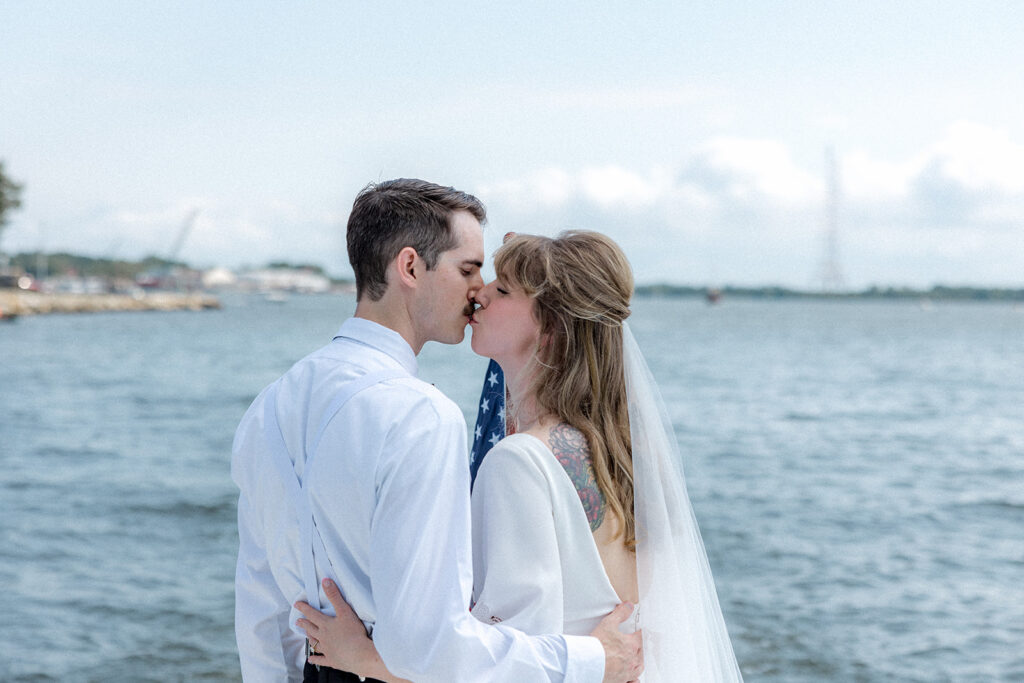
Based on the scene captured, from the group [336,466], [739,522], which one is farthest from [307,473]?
[739,522]

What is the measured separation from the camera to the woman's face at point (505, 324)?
8.75 ft

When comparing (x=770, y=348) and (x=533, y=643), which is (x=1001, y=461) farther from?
(x=770, y=348)

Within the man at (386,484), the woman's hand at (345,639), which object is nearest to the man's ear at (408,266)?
the man at (386,484)

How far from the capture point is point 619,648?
8.36ft

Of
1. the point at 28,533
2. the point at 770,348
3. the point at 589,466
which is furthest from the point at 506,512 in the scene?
the point at 770,348

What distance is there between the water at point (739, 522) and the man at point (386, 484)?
6316mm

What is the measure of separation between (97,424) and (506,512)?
81.1 ft

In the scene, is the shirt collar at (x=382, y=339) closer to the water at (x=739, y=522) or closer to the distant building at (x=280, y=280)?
the water at (x=739, y=522)

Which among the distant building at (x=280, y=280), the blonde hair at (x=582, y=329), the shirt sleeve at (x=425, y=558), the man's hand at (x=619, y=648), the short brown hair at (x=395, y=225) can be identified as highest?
the short brown hair at (x=395, y=225)

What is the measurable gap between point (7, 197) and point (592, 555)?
72.1 meters

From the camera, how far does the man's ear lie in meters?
2.27

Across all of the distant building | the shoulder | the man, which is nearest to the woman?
the shoulder

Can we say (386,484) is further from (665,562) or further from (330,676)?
(665,562)

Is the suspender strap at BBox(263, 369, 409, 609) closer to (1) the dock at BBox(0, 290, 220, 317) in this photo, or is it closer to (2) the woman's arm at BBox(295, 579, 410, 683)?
(2) the woman's arm at BBox(295, 579, 410, 683)
